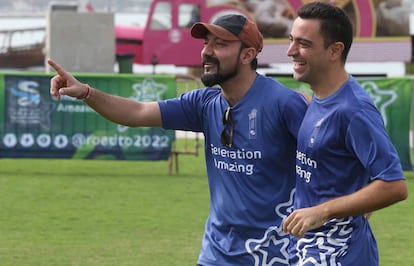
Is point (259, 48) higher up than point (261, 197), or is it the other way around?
point (259, 48)

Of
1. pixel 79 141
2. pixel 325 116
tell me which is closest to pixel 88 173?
pixel 79 141

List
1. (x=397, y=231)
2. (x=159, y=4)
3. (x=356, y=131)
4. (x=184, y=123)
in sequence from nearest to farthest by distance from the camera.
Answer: (x=356, y=131)
(x=184, y=123)
(x=397, y=231)
(x=159, y=4)

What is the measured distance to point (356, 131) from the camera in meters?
5.46

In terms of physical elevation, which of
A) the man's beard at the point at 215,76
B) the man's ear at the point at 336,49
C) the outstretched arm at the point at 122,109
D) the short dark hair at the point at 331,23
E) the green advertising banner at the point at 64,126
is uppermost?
the short dark hair at the point at 331,23

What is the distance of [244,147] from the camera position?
662cm

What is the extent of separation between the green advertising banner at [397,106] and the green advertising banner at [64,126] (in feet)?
7.65

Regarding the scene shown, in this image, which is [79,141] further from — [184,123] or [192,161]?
[184,123]

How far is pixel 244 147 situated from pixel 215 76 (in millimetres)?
Result: 408

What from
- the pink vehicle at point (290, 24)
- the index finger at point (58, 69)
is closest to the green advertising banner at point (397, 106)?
the index finger at point (58, 69)

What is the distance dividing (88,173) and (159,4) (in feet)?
57.9

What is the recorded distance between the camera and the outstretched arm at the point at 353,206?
533cm

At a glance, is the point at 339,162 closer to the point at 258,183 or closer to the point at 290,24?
the point at 258,183

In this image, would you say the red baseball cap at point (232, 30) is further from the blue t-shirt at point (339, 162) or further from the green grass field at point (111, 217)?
the green grass field at point (111, 217)

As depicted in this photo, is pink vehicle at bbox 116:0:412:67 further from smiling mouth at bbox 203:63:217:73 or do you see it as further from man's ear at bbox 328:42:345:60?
man's ear at bbox 328:42:345:60
